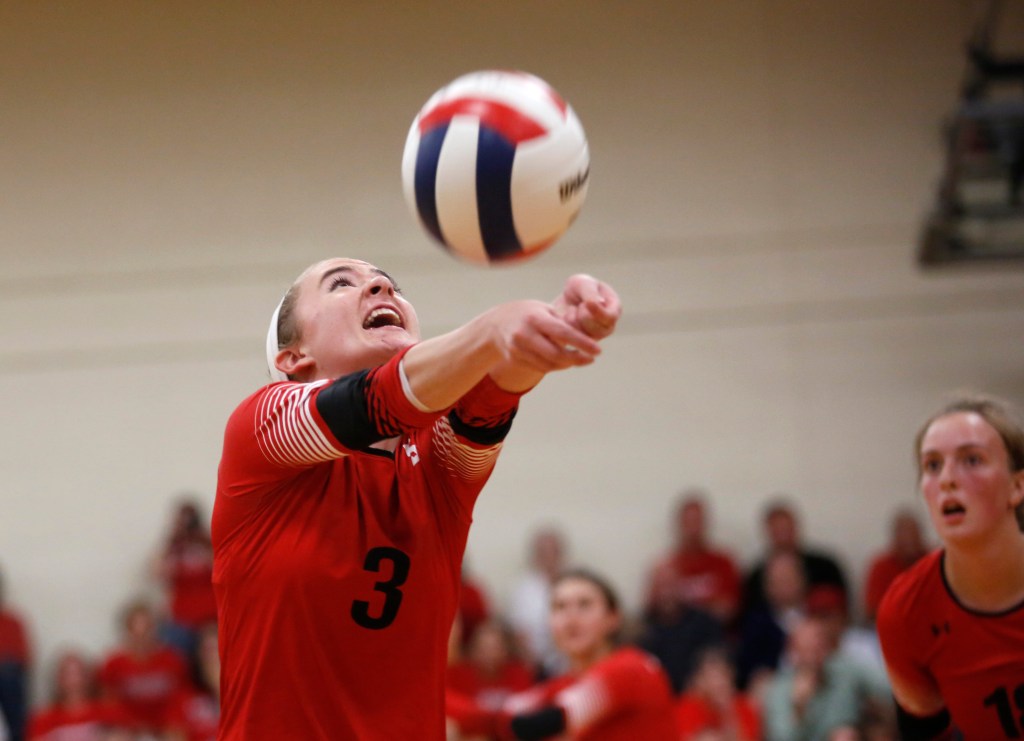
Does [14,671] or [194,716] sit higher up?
[14,671]

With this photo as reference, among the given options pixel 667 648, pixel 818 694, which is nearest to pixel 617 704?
pixel 818 694

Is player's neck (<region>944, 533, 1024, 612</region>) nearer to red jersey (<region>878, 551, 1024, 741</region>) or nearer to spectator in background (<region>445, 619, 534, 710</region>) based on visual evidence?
red jersey (<region>878, 551, 1024, 741</region>)

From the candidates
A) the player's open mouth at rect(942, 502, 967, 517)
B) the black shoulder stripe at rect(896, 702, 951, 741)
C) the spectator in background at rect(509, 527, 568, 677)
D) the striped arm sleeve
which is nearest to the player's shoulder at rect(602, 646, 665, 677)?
the black shoulder stripe at rect(896, 702, 951, 741)

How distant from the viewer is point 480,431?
334cm

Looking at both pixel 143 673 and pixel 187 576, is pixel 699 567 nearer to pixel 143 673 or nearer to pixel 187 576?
pixel 187 576

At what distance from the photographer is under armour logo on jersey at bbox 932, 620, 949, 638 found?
15.0 ft

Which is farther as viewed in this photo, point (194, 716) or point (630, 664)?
point (194, 716)

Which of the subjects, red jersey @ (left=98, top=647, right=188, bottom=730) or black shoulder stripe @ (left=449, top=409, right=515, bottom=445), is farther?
red jersey @ (left=98, top=647, right=188, bottom=730)

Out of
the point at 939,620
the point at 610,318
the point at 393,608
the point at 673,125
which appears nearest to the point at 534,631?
the point at 673,125

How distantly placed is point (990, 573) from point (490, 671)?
6.75m

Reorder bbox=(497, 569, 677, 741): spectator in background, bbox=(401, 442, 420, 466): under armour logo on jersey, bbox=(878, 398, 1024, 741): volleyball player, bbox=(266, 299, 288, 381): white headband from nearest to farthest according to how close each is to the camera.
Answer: bbox=(401, 442, 420, 466): under armour logo on jersey, bbox=(266, 299, 288, 381): white headband, bbox=(878, 398, 1024, 741): volleyball player, bbox=(497, 569, 677, 741): spectator in background

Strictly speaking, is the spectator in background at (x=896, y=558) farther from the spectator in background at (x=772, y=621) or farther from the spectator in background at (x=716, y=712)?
the spectator in background at (x=716, y=712)

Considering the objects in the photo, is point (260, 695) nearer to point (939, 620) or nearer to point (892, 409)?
point (939, 620)

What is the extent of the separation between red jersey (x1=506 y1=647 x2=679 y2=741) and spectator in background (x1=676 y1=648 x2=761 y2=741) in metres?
3.30
